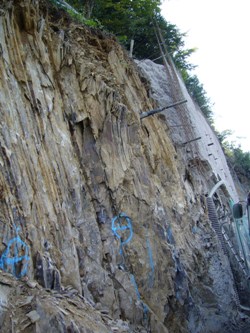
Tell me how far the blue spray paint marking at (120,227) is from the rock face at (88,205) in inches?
1.4

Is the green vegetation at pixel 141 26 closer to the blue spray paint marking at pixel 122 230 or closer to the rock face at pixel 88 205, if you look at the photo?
the rock face at pixel 88 205

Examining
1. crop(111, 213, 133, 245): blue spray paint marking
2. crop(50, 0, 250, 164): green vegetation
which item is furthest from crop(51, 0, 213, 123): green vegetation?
crop(111, 213, 133, 245): blue spray paint marking

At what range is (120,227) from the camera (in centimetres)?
782

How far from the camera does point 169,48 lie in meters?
20.5

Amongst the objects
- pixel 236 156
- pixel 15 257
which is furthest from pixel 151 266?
pixel 236 156

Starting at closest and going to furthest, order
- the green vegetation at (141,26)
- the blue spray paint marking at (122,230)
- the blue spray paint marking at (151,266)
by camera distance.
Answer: the blue spray paint marking at (122,230) → the blue spray paint marking at (151,266) → the green vegetation at (141,26)

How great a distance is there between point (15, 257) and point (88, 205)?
2.60 metres

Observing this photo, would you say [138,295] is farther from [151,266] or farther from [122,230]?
[122,230]

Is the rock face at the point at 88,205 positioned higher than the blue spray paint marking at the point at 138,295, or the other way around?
the rock face at the point at 88,205

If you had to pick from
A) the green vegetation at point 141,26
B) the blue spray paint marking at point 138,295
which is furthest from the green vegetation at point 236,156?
the blue spray paint marking at point 138,295

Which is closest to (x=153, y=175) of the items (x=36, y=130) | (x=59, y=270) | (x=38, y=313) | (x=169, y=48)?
(x=36, y=130)

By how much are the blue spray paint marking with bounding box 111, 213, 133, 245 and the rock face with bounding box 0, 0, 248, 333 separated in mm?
35

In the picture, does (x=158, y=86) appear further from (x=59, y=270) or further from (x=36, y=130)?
(x=59, y=270)

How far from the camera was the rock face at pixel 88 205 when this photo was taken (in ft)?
16.1
